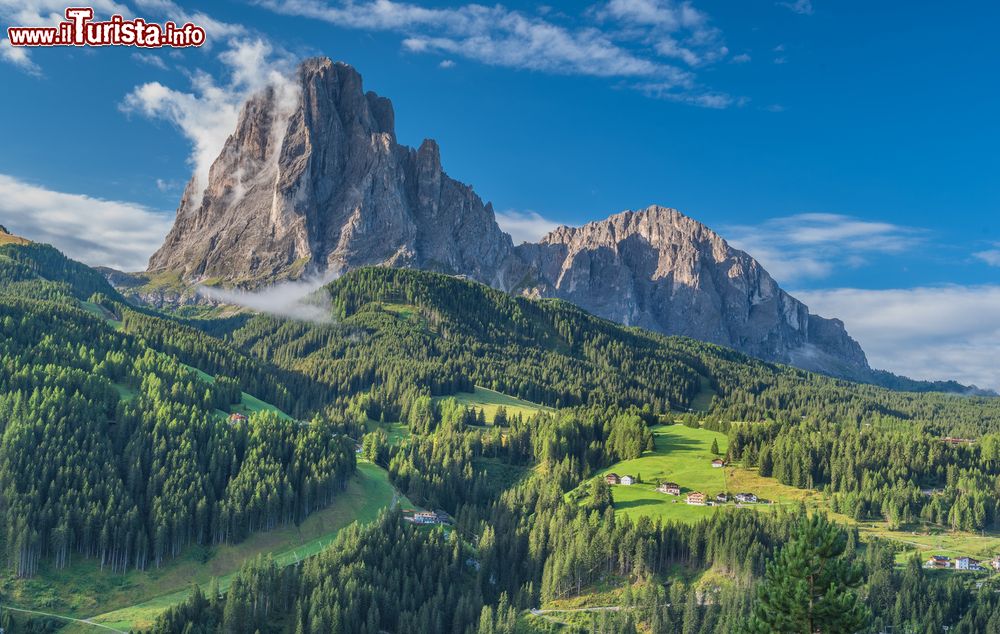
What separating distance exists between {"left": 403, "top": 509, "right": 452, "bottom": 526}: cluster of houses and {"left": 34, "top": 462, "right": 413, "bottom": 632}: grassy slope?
25.5 ft

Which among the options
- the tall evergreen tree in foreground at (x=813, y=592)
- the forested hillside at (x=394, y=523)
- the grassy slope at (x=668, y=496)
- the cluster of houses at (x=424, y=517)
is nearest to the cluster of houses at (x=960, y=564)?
the forested hillside at (x=394, y=523)

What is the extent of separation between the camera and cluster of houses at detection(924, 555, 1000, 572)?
133137 mm

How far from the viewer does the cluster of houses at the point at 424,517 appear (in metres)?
159

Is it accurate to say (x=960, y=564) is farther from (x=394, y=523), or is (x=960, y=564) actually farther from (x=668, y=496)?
(x=394, y=523)

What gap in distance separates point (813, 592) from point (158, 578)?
114m

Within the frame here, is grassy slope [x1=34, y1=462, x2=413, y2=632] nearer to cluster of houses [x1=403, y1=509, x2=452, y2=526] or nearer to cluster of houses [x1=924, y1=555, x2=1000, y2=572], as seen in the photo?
cluster of houses [x1=403, y1=509, x2=452, y2=526]

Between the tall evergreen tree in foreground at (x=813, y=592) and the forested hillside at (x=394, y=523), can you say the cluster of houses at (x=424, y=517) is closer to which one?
the forested hillside at (x=394, y=523)

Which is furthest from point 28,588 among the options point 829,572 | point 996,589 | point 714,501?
point 996,589

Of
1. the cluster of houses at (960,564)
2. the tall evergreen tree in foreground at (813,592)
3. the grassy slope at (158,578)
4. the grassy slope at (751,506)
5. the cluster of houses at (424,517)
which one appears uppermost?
the tall evergreen tree in foreground at (813,592)

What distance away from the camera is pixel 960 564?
5251 inches

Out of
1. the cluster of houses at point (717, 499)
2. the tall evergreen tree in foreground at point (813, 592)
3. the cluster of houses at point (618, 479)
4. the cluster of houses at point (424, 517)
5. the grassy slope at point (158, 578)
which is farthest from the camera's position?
the cluster of houses at point (618, 479)

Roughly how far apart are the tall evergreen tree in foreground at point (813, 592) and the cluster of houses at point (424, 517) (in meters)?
115

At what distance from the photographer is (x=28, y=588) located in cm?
11594

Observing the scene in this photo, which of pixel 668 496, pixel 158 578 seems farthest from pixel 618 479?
pixel 158 578
